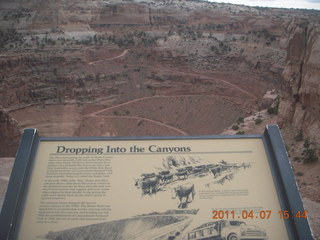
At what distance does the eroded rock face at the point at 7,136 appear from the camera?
15.4 metres

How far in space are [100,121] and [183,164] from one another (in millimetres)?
21224

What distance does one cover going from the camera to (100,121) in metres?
26.6

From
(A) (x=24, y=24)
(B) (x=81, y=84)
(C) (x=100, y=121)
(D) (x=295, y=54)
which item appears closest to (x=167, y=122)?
(C) (x=100, y=121)

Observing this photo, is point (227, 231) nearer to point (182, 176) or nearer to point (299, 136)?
point (182, 176)

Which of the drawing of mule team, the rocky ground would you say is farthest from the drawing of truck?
the rocky ground

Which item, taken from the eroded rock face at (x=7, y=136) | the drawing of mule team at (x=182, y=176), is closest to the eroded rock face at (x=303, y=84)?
the drawing of mule team at (x=182, y=176)

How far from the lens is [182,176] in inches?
230

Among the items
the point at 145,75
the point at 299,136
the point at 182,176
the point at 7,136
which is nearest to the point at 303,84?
the point at 299,136

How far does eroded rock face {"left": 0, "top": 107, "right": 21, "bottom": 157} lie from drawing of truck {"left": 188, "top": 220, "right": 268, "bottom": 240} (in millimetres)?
12357

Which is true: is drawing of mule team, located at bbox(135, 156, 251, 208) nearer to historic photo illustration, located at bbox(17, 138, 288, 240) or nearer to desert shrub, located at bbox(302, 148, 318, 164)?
historic photo illustration, located at bbox(17, 138, 288, 240)

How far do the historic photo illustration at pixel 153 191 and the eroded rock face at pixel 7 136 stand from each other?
1038 cm

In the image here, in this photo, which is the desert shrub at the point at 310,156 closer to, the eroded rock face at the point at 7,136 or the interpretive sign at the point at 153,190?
the interpretive sign at the point at 153,190

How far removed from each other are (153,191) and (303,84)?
10.5 meters

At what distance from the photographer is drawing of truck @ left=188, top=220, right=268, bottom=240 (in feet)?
17.2
